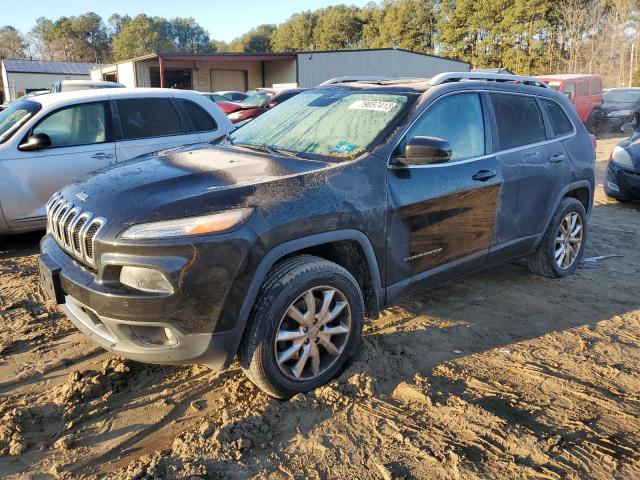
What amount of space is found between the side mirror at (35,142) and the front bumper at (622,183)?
310 inches

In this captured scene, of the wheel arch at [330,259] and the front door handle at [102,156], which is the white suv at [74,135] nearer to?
the front door handle at [102,156]

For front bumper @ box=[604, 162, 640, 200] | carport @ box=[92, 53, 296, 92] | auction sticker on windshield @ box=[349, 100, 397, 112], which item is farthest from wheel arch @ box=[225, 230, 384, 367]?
carport @ box=[92, 53, 296, 92]

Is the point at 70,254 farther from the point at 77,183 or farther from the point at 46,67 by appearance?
the point at 46,67

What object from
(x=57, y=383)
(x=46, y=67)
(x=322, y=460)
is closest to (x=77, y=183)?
(x=57, y=383)

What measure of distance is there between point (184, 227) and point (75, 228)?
0.74m

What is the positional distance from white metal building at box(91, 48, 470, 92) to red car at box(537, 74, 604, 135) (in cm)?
1427

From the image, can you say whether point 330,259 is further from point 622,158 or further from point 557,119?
point 622,158

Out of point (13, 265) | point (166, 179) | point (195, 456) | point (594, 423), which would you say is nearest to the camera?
point (195, 456)

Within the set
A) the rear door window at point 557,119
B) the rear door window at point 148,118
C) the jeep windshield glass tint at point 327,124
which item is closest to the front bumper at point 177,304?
the jeep windshield glass tint at point 327,124

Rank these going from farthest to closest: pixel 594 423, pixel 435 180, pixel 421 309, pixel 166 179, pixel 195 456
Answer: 1. pixel 421 309
2. pixel 435 180
3. pixel 166 179
4. pixel 594 423
5. pixel 195 456

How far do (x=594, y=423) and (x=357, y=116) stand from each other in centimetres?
233

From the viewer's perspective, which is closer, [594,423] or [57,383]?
[594,423]

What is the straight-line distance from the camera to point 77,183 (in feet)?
11.0

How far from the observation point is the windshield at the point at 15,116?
5539mm
